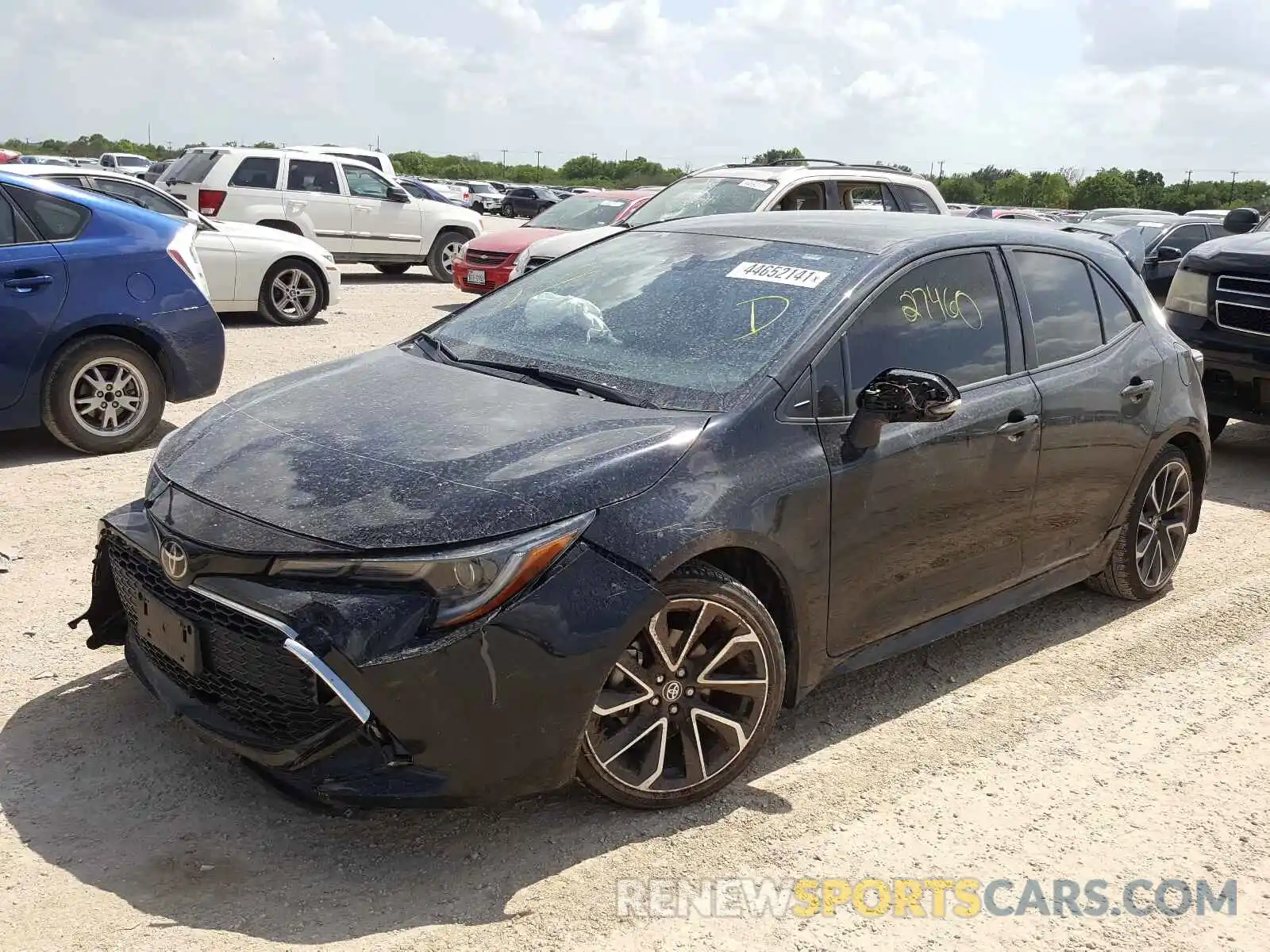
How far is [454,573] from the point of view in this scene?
3156 mm

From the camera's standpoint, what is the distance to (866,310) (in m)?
4.16

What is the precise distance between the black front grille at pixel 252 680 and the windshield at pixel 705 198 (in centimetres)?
764

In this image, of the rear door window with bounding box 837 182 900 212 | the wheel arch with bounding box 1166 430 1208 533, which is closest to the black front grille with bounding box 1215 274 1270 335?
the wheel arch with bounding box 1166 430 1208 533

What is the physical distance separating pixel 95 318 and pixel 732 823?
5.05m

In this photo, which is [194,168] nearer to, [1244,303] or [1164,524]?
[1244,303]

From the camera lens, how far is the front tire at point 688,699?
3.49 meters

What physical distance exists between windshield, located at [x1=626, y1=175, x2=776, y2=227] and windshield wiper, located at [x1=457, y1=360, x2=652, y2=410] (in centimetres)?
642

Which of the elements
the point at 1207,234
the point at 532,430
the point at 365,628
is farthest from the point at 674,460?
the point at 1207,234

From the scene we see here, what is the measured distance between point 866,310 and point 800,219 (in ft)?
2.87

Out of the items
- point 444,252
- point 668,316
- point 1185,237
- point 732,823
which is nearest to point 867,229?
point 668,316

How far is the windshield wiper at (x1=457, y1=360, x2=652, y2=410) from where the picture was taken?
155 inches

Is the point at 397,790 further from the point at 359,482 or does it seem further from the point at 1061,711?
the point at 1061,711

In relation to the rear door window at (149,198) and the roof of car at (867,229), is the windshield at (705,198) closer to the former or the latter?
the rear door window at (149,198)

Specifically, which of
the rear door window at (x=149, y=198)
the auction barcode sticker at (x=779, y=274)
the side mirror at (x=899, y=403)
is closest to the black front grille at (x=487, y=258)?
the rear door window at (x=149, y=198)
